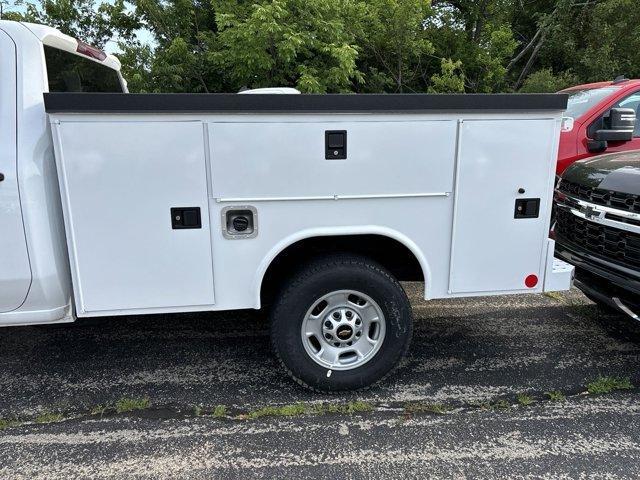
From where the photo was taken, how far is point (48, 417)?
2998 mm

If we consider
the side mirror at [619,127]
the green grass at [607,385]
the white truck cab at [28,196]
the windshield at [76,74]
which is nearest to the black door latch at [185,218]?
the white truck cab at [28,196]

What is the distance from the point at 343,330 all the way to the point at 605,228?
78.4 inches

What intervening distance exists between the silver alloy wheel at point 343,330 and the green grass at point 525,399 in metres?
0.94

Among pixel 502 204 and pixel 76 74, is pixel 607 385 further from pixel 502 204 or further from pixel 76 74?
pixel 76 74

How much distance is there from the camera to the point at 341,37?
8492 mm

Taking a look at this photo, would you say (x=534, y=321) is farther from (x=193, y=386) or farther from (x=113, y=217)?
(x=113, y=217)

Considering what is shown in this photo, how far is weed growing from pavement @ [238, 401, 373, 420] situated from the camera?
3.03m

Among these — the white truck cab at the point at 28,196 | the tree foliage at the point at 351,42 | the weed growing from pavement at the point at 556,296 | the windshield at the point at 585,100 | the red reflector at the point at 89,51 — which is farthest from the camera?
the tree foliage at the point at 351,42

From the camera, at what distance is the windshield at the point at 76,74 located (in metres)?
3.07

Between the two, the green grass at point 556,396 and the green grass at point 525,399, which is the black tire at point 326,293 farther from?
the green grass at point 556,396

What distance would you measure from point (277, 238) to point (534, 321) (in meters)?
2.63

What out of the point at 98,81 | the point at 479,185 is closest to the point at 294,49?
the point at 98,81

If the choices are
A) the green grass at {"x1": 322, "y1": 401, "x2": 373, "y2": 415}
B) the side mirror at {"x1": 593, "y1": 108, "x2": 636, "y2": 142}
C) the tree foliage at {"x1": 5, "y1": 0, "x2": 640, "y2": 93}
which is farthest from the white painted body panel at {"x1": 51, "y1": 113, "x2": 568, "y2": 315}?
the tree foliage at {"x1": 5, "y1": 0, "x2": 640, "y2": 93}

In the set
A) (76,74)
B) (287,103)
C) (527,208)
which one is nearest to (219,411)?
(287,103)
